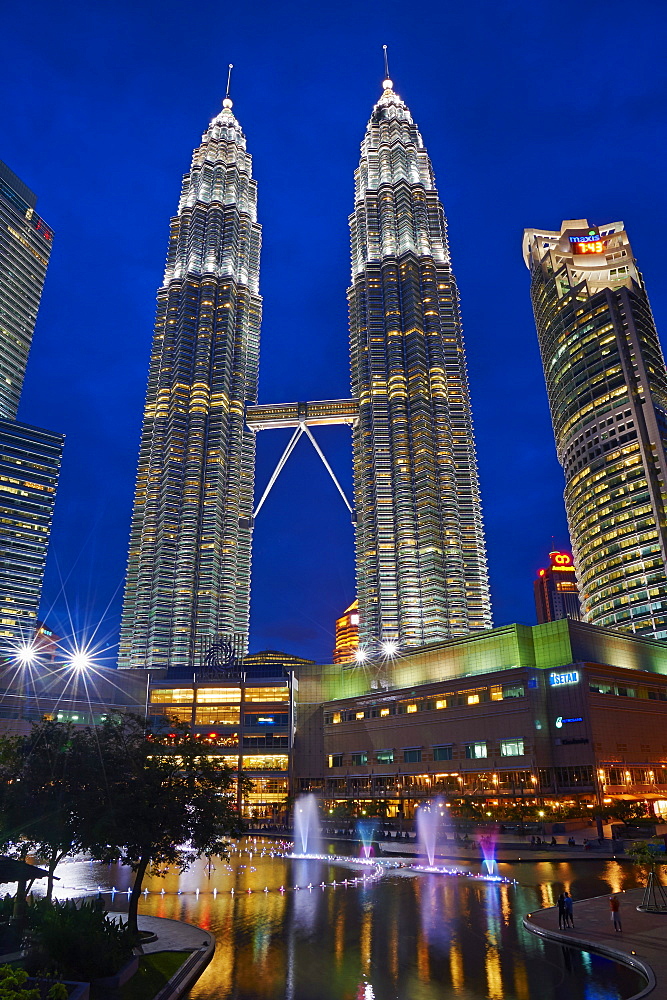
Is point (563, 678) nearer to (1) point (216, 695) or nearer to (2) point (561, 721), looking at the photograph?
(2) point (561, 721)

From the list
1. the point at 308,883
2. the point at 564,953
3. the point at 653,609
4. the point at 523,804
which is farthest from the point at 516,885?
the point at 653,609

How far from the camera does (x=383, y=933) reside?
30391 millimetres

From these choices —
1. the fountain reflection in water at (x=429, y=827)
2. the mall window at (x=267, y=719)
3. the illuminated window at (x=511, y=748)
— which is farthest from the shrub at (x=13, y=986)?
the mall window at (x=267, y=719)

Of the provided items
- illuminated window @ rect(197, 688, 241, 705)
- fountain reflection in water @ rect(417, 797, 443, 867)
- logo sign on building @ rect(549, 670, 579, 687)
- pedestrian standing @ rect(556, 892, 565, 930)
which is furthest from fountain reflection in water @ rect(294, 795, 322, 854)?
pedestrian standing @ rect(556, 892, 565, 930)

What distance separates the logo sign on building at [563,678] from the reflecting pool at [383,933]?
52649 mm

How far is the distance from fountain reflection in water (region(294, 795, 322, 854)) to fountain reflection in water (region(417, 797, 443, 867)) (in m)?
11.2

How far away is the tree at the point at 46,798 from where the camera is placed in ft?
96.2

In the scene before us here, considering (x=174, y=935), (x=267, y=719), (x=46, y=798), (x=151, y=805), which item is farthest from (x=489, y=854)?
(x=267, y=719)

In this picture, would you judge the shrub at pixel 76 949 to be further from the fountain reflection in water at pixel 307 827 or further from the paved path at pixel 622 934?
the fountain reflection in water at pixel 307 827

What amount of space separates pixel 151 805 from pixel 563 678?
8766 centimetres

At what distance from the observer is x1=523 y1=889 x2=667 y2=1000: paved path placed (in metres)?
22.8

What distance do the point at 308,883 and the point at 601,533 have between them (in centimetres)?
16936

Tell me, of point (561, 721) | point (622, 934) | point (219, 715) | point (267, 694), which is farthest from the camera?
point (267, 694)

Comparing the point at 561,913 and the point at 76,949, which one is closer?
the point at 76,949
